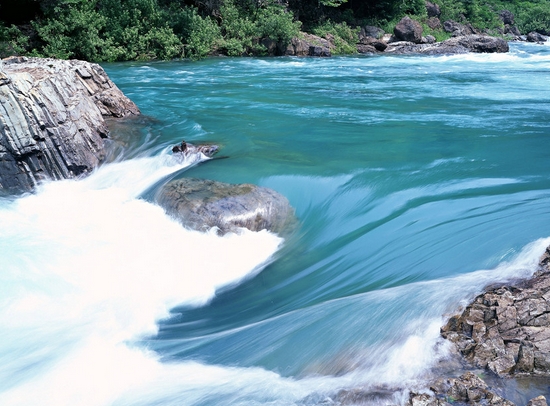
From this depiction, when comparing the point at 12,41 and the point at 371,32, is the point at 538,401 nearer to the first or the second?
the point at 12,41

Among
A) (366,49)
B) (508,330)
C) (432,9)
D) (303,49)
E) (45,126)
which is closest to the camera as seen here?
(508,330)

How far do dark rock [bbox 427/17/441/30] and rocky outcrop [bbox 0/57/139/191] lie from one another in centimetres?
3003

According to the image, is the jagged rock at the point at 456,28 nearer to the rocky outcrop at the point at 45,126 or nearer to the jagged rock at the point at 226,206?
the rocky outcrop at the point at 45,126

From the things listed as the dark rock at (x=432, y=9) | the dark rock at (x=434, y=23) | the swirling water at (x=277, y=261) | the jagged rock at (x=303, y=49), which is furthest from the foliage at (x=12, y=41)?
the dark rock at (x=432, y=9)

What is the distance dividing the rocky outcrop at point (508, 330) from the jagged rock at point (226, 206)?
9.38ft

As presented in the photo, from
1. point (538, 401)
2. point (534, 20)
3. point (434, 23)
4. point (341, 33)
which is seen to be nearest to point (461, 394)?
point (538, 401)

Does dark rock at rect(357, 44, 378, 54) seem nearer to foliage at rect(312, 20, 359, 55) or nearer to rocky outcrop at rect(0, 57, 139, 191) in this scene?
foliage at rect(312, 20, 359, 55)

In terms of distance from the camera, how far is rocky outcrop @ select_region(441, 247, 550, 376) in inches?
138

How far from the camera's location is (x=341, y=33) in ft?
93.8

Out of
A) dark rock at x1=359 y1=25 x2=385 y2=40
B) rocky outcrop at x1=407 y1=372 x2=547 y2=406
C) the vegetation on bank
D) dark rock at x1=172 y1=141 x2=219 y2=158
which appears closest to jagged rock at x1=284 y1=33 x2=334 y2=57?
the vegetation on bank

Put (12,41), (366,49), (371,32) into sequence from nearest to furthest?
(12,41), (366,49), (371,32)

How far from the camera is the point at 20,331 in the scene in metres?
5.04

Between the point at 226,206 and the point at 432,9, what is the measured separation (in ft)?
112

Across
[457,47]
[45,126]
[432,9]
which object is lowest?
[45,126]
